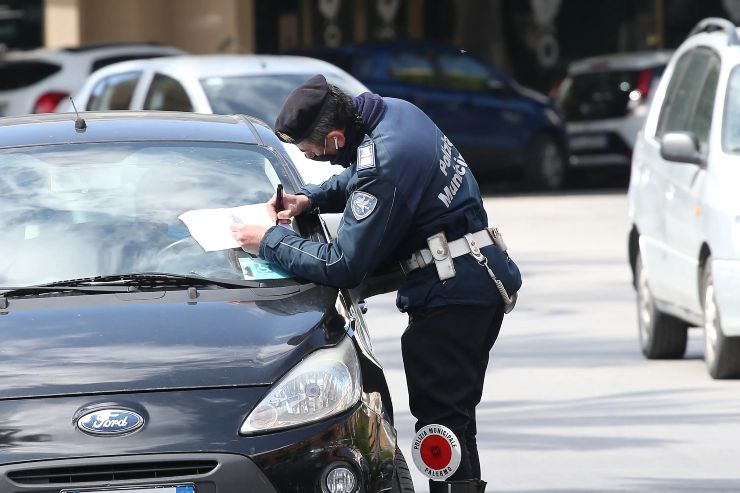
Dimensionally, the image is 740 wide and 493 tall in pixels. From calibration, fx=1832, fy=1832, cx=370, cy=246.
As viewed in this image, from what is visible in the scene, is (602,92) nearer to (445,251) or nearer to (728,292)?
(728,292)

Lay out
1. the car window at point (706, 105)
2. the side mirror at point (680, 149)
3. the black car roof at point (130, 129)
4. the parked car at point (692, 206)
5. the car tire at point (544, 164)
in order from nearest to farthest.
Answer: the black car roof at point (130, 129) → the parked car at point (692, 206) → the side mirror at point (680, 149) → the car window at point (706, 105) → the car tire at point (544, 164)

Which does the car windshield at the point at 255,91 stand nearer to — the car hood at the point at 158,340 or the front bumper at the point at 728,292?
the front bumper at the point at 728,292

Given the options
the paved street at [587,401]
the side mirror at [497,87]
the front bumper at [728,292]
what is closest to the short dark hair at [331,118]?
the paved street at [587,401]

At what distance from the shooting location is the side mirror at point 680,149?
9164 mm

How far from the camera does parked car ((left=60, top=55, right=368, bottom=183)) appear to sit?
1322 cm

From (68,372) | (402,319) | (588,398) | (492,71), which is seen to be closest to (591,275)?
(402,319)

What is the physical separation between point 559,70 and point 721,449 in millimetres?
24716

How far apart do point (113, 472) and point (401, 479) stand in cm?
101

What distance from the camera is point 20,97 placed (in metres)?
20.0

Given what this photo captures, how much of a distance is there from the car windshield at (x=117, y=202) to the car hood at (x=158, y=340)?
0.79ft

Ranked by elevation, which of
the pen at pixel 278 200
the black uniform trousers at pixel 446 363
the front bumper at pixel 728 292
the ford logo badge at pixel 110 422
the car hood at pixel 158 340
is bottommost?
the front bumper at pixel 728 292

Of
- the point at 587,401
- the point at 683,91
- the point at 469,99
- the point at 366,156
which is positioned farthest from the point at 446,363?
the point at 469,99

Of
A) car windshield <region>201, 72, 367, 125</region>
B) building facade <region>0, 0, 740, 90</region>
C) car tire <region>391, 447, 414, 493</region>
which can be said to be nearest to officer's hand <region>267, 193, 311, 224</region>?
car tire <region>391, 447, 414, 493</region>

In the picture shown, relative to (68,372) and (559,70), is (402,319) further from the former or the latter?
(559,70)
